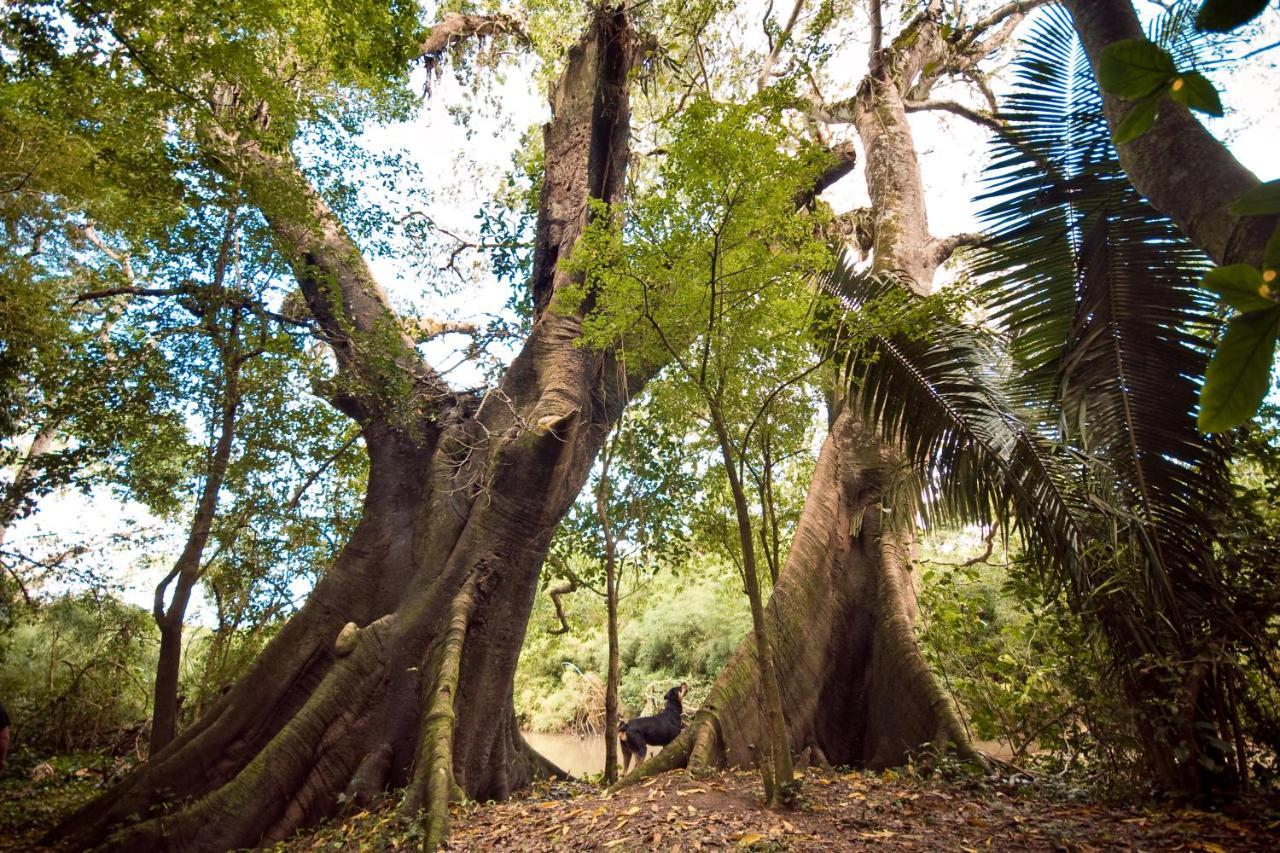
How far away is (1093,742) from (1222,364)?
3887 mm

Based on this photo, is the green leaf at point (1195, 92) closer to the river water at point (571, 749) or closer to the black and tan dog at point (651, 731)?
the black and tan dog at point (651, 731)

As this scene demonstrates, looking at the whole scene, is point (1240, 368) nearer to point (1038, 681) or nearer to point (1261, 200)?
point (1261, 200)

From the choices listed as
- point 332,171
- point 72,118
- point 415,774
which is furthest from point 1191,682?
point 72,118

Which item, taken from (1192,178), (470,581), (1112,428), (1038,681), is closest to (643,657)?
(470,581)

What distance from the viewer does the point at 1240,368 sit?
522 millimetres

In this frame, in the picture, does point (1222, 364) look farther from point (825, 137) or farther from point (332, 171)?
point (825, 137)

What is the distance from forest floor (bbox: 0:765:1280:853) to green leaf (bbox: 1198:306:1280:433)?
2.81 meters

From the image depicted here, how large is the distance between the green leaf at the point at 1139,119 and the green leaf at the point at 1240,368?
22 centimetres

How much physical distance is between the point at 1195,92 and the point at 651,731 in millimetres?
7657

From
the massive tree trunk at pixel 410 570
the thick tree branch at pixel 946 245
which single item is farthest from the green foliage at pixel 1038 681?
the thick tree branch at pixel 946 245

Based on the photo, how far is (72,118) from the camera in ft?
14.2

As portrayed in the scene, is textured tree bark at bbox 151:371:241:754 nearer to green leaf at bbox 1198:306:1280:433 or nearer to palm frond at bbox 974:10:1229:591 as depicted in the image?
palm frond at bbox 974:10:1229:591

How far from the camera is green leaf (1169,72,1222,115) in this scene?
59cm

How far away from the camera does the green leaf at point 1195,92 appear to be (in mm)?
593
